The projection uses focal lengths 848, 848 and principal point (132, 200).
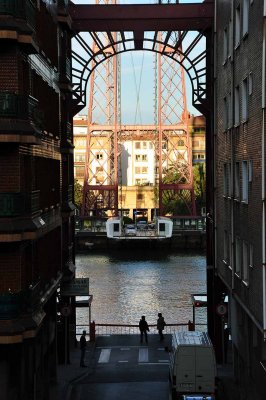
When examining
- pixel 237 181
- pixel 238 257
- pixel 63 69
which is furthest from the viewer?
pixel 63 69

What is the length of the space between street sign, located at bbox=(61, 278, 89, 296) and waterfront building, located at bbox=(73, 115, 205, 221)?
12900cm

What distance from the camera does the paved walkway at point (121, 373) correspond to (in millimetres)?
28312

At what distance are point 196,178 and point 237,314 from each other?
122309 millimetres

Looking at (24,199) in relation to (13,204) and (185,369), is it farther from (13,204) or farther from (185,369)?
(185,369)

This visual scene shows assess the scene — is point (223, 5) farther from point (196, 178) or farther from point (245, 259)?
point (196, 178)

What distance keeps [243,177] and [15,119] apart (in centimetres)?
844

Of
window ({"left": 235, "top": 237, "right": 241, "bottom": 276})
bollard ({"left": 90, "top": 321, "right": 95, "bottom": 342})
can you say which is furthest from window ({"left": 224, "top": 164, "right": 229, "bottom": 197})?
bollard ({"left": 90, "top": 321, "right": 95, "bottom": 342})

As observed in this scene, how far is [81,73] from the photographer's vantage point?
37906 millimetres

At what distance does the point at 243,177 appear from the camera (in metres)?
25.5

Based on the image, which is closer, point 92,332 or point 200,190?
point 92,332

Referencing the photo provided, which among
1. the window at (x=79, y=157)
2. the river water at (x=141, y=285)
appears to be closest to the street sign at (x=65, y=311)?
the river water at (x=141, y=285)

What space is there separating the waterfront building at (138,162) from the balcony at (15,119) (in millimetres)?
142467

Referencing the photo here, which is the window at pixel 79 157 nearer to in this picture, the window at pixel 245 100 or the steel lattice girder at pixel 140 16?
the steel lattice girder at pixel 140 16

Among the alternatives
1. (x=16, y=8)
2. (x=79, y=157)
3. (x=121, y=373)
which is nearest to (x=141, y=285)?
(x=121, y=373)
